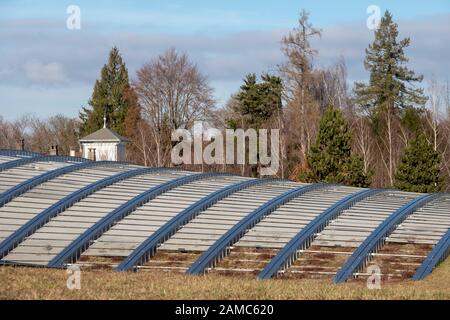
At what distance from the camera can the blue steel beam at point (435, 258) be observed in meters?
25.0

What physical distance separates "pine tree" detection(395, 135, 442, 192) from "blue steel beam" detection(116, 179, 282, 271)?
62.0 feet

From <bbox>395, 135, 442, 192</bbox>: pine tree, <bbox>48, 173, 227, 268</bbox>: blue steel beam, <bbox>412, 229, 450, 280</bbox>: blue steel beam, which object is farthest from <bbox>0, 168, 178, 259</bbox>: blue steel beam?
<bbox>395, 135, 442, 192</bbox>: pine tree

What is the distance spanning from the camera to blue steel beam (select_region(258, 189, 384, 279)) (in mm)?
25078

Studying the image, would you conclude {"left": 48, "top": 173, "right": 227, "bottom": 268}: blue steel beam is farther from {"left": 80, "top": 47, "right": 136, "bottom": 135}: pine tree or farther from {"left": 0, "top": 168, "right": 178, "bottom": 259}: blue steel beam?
{"left": 80, "top": 47, "right": 136, "bottom": 135}: pine tree

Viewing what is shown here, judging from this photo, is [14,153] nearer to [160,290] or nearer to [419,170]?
[160,290]

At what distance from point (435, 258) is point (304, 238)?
13.5ft

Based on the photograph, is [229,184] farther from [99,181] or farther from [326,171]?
[326,171]

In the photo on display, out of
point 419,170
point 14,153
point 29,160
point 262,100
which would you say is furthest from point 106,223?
point 262,100

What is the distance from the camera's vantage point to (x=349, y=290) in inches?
704

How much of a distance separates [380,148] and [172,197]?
136ft

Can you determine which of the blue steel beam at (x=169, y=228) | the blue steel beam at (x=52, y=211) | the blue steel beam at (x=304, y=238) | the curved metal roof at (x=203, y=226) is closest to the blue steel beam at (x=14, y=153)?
the curved metal roof at (x=203, y=226)

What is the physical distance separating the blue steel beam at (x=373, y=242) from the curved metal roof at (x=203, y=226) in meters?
0.04

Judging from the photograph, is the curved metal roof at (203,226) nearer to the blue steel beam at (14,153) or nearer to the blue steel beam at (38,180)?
the blue steel beam at (38,180)
